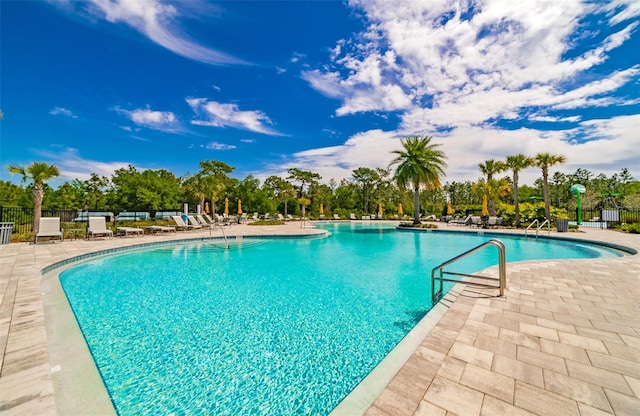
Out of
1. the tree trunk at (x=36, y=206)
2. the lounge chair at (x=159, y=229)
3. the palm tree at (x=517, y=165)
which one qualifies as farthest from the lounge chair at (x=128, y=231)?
the palm tree at (x=517, y=165)

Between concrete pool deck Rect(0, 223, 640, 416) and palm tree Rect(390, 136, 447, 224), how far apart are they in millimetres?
15293

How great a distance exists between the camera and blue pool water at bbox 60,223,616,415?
94.7 inches

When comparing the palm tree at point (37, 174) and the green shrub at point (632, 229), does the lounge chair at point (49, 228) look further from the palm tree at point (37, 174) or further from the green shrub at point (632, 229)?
the green shrub at point (632, 229)

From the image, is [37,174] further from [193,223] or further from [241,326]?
[241,326]

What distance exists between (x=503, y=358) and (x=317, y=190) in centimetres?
3281

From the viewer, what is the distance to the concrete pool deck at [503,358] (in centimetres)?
168

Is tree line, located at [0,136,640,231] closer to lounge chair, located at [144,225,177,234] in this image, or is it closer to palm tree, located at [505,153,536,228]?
palm tree, located at [505,153,536,228]

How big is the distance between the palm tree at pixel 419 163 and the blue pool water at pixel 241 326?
1127 cm

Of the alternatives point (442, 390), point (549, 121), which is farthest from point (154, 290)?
point (549, 121)

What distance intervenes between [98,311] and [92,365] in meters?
2.42

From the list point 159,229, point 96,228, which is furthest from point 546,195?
point 96,228

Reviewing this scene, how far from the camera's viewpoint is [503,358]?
2193 millimetres

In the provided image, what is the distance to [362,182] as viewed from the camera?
35.3m

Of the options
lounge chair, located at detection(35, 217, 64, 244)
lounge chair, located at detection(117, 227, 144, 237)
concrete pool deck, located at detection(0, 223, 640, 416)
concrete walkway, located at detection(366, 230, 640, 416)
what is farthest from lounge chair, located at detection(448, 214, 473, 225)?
lounge chair, located at detection(35, 217, 64, 244)
